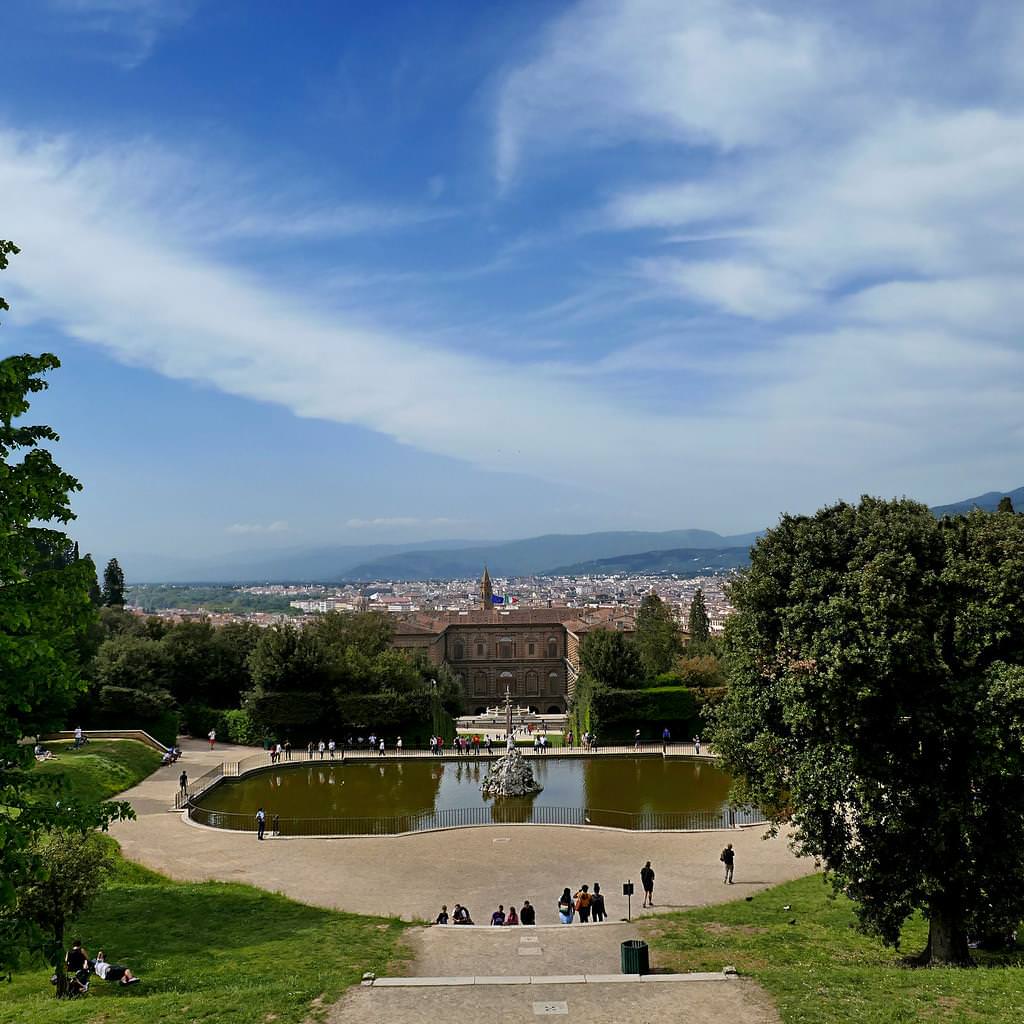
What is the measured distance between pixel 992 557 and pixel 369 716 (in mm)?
36653

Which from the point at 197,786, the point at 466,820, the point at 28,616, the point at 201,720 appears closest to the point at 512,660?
the point at 201,720

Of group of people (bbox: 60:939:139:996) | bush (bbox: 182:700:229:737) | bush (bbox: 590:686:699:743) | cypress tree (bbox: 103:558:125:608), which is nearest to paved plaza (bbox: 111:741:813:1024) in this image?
group of people (bbox: 60:939:139:996)

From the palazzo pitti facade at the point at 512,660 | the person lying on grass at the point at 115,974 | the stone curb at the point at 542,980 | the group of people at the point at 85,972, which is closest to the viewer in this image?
the stone curb at the point at 542,980

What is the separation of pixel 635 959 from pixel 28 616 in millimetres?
11275

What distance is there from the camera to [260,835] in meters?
27.8

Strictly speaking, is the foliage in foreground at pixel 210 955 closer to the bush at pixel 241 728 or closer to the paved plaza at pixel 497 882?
the paved plaza at pixel 497 882

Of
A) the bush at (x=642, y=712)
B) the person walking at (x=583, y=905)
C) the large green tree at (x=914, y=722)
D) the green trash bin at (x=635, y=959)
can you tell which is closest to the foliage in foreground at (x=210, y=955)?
the person walking at (x=583, y=905)

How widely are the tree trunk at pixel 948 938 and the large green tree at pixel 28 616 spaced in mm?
14360

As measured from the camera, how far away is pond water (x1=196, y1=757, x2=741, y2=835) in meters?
31.1

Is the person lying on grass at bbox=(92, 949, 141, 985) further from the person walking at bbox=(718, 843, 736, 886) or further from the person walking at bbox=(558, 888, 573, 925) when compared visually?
the person walking at bbox=(718, 843, 736, 886)

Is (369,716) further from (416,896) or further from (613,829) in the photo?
(416,896)

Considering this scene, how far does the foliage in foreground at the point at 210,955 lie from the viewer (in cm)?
1335

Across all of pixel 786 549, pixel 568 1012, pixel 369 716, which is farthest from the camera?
pixel 369 716

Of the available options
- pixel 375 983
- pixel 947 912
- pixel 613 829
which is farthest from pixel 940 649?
pixel 613 829
